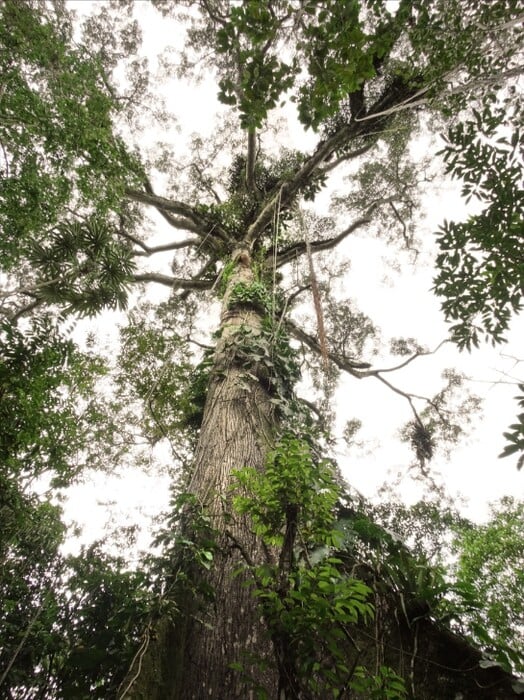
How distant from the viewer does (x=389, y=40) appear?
7.52 ft

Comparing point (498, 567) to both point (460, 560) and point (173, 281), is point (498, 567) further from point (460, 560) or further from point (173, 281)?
point (173, 281)

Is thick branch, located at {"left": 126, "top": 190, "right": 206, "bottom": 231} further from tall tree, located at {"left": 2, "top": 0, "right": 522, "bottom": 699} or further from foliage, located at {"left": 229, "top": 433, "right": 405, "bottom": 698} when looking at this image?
foliage, located at {"left": 229, "top": 433, "right": 405, "bottom": 698}

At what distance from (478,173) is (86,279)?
3821 millimetres

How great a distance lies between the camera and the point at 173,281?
26.9ft

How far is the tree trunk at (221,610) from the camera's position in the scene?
1.76 metres

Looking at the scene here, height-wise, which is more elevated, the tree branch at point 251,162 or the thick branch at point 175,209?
the tree branch at point 251,162

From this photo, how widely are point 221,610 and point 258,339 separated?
298 cm

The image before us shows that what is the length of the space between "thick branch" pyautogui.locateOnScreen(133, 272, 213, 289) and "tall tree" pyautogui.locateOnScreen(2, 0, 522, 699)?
0.14 feet

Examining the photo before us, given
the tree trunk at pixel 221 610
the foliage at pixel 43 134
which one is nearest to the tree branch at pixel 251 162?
the foliage at pixel 43 134

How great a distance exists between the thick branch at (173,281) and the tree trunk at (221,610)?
16.2ft

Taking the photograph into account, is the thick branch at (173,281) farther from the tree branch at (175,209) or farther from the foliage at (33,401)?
the foliage at (33,401)

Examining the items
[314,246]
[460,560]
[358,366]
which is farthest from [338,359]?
[460,560]

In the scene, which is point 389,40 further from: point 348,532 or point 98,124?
point 348,532

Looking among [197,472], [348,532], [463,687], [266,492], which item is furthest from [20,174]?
[463,687]
